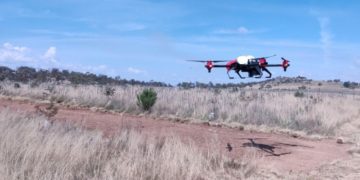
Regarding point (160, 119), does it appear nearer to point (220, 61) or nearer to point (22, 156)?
point (220, 61)

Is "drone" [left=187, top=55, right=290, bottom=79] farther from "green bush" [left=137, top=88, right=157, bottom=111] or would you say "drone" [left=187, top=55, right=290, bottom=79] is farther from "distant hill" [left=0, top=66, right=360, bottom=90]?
"distant hill" [left=0, top=66, right=360, bottom=90]

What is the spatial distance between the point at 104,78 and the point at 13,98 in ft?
171

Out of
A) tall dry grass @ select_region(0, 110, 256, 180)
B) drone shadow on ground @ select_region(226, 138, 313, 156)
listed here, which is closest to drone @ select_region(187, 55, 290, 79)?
tall dry grass @ select_region(0, 110, 256, 180)

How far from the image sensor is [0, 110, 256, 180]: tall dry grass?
358 inches

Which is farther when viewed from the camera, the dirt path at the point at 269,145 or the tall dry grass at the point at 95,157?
the dirt path at the point at 269,145

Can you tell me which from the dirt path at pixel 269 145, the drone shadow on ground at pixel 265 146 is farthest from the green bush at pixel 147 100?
the drone shadow on ground at pixel 265 146

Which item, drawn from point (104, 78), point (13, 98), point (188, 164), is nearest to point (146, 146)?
point (188, 164)

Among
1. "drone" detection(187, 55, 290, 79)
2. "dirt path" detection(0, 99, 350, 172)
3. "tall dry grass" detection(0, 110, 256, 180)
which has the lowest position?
"dirt path" detection(0, 99, 350, 172)

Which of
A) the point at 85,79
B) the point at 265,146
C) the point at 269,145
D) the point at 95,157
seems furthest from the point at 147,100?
the point at 85,79

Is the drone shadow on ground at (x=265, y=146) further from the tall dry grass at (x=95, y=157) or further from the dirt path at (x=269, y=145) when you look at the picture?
the tall dry grass at (x=95, y=157)

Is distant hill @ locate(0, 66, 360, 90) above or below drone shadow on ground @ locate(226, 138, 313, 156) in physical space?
above

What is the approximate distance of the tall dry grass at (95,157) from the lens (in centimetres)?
909

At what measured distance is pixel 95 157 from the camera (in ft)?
34.6

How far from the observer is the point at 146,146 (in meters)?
12.4
